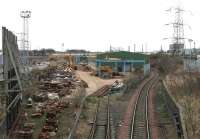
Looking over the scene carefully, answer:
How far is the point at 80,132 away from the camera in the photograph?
21.9 m

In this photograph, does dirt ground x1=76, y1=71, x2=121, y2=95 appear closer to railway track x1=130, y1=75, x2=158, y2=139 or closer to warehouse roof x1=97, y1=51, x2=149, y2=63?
railway track x1=130, y1=75, x2=158, y2=139

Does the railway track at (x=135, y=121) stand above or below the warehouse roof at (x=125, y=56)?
below

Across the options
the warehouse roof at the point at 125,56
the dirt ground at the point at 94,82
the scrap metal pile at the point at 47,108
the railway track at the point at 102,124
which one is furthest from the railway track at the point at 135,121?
the warehouse roof at the point at 125,56

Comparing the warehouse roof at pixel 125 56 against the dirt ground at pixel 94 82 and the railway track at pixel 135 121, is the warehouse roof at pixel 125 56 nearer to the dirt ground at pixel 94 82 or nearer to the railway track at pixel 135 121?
the dirt ground at pixel 94 82

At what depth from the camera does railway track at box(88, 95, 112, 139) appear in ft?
69.1

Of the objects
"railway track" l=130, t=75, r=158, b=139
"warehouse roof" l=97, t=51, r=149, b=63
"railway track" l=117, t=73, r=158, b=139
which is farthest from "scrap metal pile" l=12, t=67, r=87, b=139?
"warehouse roof" l=97, t=51, r=149, b=63

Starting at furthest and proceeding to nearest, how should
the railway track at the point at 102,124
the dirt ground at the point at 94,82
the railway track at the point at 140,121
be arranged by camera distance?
the dirt ground at the point at 94,82 < the railway track at the point at 140,121 < the railway track at the point at 102,124

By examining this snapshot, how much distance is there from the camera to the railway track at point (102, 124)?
2105 cm

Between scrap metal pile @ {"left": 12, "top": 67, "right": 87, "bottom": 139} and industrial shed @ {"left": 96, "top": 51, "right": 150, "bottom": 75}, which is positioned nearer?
scrap metal pile @ {"left": 12, "top": 67, "right": 87, "bottom": 139}

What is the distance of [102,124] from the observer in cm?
2417

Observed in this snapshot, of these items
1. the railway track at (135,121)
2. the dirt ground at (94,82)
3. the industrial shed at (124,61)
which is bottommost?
the railway track at (135,121)

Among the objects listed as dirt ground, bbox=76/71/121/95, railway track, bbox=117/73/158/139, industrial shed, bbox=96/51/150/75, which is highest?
industrial shed, bbox=96/51/150/75

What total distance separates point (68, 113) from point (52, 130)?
5644 mm

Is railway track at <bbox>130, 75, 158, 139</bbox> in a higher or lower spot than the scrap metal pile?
lower
